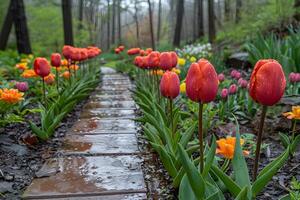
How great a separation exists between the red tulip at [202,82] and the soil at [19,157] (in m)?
1.27

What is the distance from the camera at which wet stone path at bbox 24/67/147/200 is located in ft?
7.57

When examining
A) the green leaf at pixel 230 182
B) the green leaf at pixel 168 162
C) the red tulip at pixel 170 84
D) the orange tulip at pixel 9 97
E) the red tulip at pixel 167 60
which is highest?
the red tulip at pixel 167 60

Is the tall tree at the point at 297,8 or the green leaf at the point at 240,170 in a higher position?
the tall tree at the point at 297,8

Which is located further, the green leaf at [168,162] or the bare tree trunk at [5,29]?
the bare tree trunk at [5,29]

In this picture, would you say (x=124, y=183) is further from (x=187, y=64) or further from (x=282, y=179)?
(x=187, y=64)

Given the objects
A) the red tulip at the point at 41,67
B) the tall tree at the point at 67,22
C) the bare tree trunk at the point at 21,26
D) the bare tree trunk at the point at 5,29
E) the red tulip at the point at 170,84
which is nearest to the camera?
the red tulip at the point at 170,84

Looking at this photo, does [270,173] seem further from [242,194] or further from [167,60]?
[167,60]

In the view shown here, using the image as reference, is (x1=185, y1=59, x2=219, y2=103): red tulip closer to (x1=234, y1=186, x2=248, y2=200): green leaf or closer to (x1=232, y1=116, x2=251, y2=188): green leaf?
(x1=232, y1=116, x2=251, y2=188): green leaf

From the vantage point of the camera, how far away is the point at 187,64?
6988 millimetres

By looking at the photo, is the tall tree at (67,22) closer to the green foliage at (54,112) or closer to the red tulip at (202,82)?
the green foliage at (54,112)

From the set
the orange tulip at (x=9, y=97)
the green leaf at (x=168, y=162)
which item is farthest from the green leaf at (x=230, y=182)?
the orange tulip at (x=9, y=97)

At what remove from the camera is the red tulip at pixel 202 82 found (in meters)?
1.74

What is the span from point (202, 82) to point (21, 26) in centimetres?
972

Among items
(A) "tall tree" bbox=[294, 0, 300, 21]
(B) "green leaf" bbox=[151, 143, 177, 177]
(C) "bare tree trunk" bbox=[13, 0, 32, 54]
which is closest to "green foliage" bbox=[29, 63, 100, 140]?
(B) "green leaf" bbox=[151, 143, 177, 177]
